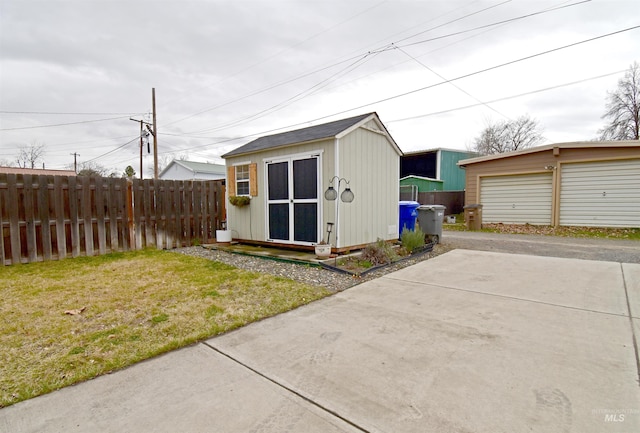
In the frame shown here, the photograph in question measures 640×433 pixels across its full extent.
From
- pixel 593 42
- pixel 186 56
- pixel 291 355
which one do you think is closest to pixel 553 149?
pixel 593 42

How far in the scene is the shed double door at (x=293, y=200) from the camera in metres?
6.31

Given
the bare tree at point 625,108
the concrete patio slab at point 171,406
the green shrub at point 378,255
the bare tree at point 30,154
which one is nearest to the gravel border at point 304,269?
the green shrub at point 378,255

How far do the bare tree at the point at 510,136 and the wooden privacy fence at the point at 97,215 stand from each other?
85.1 ft

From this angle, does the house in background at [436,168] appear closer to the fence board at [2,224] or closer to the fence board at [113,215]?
the fence board at [113,215]

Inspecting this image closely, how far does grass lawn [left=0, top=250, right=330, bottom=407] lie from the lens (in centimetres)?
222

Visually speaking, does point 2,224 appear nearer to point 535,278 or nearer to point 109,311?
point 109,311

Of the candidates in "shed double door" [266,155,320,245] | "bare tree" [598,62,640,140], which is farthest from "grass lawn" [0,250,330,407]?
"bare tree" [598,62,640,140]

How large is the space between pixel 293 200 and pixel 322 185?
0.90 m

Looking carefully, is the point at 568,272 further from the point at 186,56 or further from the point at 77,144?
the point at 77,144

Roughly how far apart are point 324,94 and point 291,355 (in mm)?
13459

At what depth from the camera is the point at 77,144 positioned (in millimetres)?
29766

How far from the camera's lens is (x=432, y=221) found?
7906mm

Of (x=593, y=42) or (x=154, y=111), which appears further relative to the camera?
(x=154, y=111)

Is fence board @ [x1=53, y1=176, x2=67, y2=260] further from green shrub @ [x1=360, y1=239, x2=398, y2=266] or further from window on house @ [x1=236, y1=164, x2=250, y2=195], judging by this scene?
green shrub @ [x1=360, y1=239, x2=398, y2=266]
